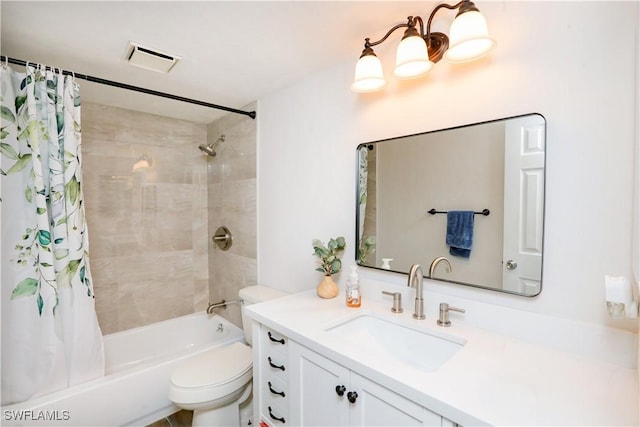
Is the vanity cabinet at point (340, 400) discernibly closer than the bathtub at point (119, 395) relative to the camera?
Yes

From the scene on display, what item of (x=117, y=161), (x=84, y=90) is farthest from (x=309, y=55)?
(x=117, y=161)

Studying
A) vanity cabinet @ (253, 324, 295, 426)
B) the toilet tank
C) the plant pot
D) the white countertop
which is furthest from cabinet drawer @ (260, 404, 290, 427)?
the toilet tank

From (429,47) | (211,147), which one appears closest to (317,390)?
(429,47)

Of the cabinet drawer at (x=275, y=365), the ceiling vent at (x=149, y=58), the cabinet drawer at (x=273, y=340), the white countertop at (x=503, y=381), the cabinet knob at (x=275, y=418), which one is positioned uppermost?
the ceiling vent at (x=149, y=58)

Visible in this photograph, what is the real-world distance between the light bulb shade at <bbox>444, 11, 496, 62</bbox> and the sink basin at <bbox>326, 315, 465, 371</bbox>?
3.45 ft

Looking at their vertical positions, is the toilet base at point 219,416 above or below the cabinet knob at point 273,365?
below

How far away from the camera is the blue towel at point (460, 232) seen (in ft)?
3.96

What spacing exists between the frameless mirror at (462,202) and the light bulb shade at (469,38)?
10.3 inches

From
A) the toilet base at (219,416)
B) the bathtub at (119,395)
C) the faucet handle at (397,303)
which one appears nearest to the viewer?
the faucet handle at (397,303)

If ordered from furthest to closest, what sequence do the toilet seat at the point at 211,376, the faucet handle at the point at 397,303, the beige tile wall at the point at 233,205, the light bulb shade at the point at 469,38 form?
the beige tile wall at the point at 233,205 < the toilet seat at the point at 211,376 < the faucet handle at the point at 397,303 < the light bulb shade at the point at 469,38

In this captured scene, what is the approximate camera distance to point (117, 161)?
2.43 meters

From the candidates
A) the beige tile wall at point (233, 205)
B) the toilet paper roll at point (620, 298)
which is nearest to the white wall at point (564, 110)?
the toilet paper roll at point (620, 298)

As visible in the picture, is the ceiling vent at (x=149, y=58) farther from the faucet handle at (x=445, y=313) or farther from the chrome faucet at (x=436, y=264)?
the faucet handle at (x=445, y=313)

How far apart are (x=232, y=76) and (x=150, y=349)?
7.58 feet
